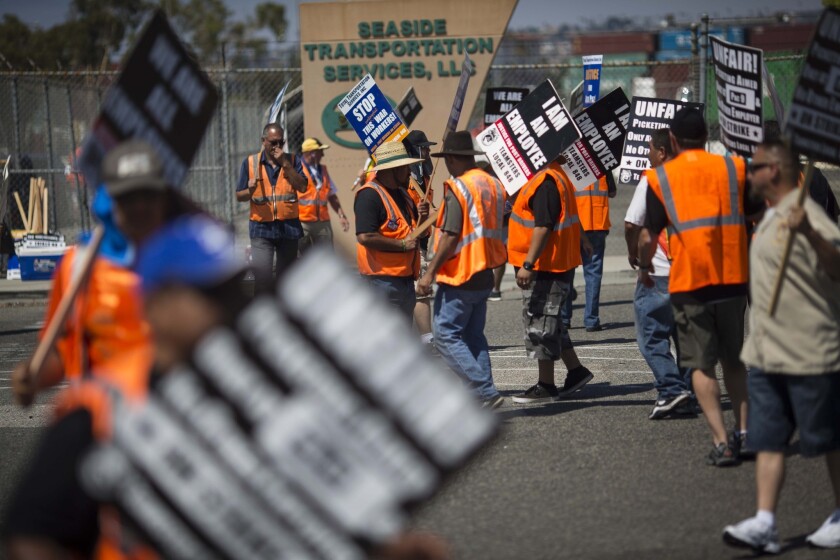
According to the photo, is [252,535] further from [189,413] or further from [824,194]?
[824,194]

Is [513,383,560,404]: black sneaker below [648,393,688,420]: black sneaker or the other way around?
below

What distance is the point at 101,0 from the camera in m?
53.8

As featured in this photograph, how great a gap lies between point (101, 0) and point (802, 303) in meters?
52.6

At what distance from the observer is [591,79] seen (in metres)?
13.7

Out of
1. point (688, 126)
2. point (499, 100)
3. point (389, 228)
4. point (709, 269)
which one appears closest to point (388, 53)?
point (499, 100)

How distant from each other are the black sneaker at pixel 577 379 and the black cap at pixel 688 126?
2300mm

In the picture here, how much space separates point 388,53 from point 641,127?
7876mm

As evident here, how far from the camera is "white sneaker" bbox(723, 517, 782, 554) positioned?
5.19 meters

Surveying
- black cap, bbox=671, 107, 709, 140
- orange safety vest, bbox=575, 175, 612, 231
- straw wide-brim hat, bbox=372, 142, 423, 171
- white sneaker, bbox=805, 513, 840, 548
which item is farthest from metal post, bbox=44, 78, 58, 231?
white sneaker, bbox=805, 513, 840, 548

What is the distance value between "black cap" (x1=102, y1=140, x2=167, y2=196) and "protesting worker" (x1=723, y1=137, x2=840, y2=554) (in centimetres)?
295

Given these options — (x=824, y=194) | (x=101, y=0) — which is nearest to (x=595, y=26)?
(x=101, y=0)

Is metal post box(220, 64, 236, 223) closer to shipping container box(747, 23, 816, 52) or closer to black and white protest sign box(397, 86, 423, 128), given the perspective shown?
black and white protest sign box(397, 86, 423, 128)

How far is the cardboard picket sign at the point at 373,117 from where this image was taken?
1071 cm

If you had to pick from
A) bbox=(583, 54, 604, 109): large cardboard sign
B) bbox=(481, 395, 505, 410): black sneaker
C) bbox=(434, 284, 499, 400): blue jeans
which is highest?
bbox=(583, 54, 604, 109): large cardboard sign
